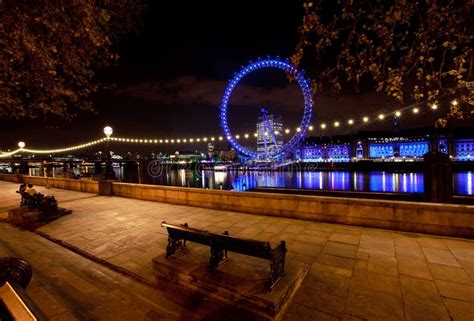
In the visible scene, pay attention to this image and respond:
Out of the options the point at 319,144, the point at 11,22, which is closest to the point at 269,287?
the point at 11,22

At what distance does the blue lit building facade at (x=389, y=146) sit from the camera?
3228 inches

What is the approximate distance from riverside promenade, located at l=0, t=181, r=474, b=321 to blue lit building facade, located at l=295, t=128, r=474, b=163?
278 feet

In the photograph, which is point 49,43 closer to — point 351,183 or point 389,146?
point 351,183

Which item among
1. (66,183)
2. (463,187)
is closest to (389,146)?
(463,187)

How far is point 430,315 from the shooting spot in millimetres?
3209

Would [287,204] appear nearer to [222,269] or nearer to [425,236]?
[425,236]

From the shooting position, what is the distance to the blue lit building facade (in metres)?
82.0

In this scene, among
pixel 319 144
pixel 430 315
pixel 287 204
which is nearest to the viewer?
pixel 430 315

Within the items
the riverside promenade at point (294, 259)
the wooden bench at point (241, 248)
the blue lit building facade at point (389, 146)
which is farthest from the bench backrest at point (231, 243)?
the blue lit building facade at point (389, 146)

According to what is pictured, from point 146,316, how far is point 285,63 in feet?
127

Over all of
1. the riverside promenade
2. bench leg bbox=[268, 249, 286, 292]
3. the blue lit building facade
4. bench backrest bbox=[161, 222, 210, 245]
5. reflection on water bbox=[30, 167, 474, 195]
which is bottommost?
reflection on water bbox=[30, 167, 474, 195]

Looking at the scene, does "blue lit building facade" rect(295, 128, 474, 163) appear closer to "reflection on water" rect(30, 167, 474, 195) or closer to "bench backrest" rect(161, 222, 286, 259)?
"reflection on water" rect(30, 167, 474, 195)

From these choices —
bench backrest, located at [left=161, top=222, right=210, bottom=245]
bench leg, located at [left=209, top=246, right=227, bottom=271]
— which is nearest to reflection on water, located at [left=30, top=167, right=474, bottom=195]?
bench leg, located at [left=209, top=246, right=227, bottom=271]

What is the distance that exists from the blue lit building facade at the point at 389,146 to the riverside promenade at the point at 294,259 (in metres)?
84.7
